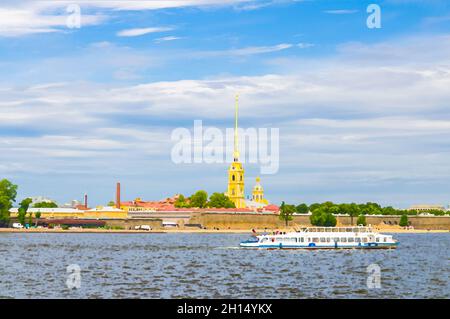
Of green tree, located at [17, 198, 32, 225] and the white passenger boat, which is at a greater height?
green tree, located at [17, 198, 32, 225]

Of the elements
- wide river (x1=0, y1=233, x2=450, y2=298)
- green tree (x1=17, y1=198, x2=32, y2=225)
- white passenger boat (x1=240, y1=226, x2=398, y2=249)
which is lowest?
wide river (x1=0, y1=233, x2=450, y2=298)

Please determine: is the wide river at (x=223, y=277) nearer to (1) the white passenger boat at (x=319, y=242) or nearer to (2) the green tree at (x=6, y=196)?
(1) the white passenger boat at (x=319, y=242)

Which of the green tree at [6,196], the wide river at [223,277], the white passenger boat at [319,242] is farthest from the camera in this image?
the green tree at [6,196]

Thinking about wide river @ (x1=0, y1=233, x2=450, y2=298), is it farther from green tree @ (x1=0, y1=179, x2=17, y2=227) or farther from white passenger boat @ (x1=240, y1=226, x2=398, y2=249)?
green tree @ (x1=0, y1=179, x2=17, y2=227)

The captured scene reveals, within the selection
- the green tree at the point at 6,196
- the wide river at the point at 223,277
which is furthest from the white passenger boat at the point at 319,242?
the green tree at the point at 6,196

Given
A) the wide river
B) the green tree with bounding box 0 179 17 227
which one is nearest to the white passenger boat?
the wide river

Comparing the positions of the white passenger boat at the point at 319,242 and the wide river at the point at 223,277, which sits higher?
the white passenger boat at the point at 319,242

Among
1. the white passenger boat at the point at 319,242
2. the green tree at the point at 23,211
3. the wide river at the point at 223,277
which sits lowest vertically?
the wide river at the point at 223,277

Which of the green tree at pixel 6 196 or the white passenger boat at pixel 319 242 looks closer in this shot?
the white passenger boat at pixel 319 242

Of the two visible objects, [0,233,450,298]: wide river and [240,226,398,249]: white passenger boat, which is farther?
[240,226,398,249]: white passenger boat

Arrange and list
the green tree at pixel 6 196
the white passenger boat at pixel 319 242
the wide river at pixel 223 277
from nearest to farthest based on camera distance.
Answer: the wide river at pixel 223 277, the white passenger boat at pixel 319 242, the green tree at pixel 6 196
